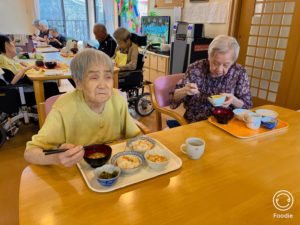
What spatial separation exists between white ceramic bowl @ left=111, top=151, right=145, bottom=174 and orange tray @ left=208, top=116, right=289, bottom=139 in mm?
522

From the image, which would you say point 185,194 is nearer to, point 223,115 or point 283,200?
point 283,200

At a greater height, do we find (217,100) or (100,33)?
(100,33)

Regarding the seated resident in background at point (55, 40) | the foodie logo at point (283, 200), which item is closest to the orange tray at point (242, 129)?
the foodie logo at point (283, 200)

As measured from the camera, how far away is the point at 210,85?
167cm

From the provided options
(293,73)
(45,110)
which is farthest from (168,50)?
(45,110)

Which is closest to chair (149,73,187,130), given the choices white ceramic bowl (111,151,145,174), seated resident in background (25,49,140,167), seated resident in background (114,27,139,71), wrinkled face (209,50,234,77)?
wrinkled face (209,50,234,77)

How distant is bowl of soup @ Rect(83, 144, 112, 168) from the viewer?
863mm

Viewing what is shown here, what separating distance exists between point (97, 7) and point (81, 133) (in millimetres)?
6973

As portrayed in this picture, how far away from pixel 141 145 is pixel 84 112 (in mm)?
320

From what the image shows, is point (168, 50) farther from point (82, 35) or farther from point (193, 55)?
point (82, 35)

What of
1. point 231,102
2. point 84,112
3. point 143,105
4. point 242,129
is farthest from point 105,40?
point 242,129

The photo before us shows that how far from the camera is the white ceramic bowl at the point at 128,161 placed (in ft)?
2.80

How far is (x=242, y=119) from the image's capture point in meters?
1.31

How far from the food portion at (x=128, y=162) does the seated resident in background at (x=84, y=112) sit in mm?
218
